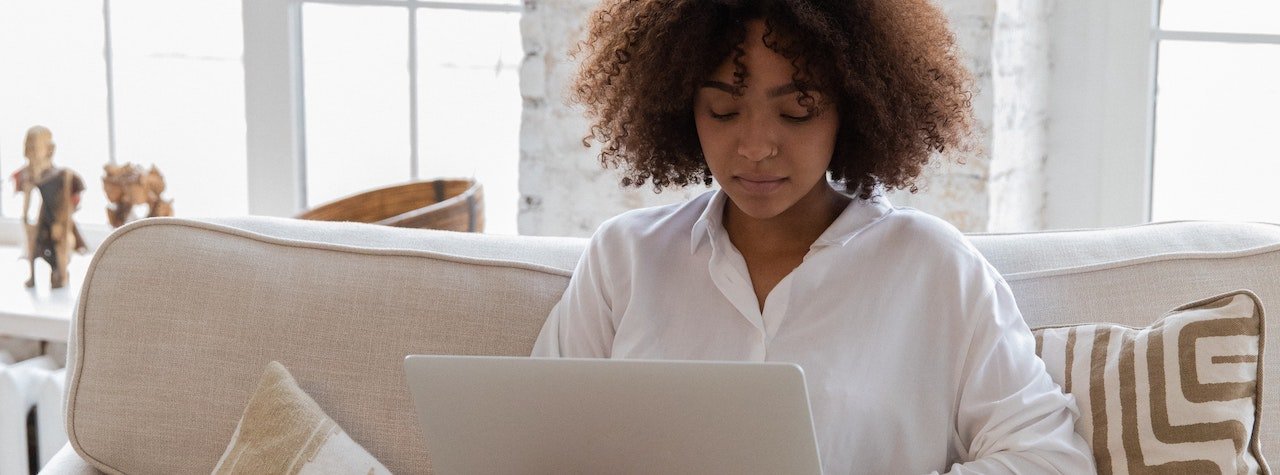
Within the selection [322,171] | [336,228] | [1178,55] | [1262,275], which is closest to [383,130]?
[322,171]

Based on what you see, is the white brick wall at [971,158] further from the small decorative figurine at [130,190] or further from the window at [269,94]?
the small decorative figurine at [130,190]

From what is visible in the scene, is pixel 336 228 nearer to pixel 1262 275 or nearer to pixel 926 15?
pixel 926 15

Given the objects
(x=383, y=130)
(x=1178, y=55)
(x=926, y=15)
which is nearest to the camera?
(x=926, y=15)

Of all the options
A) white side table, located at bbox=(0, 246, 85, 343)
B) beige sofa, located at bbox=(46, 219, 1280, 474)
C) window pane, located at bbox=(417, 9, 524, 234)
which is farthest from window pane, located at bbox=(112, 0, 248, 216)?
beige sofa, located at bbox=(46, 219, 1280, 474)

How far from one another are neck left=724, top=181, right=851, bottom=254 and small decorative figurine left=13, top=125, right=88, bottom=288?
1762 mm

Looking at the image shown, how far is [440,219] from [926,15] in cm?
112

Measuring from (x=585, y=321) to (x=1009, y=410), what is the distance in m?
0.52

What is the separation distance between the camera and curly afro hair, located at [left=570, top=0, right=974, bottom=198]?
55.0 inches

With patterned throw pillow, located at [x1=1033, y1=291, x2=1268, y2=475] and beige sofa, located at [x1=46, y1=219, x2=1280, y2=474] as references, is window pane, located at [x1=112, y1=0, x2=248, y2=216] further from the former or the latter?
patterned throw pillow, located at [x1=1033, y1=291, x2=1268, y2=475]

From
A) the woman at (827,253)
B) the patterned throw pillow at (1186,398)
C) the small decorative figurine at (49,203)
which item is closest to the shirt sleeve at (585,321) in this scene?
the woman at (827,253)

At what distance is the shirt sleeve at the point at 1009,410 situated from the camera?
1360mm

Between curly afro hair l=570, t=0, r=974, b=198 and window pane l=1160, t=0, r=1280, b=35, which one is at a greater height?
window pane l=1160, t=0, r=1280, b=35

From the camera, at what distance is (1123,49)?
104 inches

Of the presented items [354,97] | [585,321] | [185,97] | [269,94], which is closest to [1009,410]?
[585,321]
